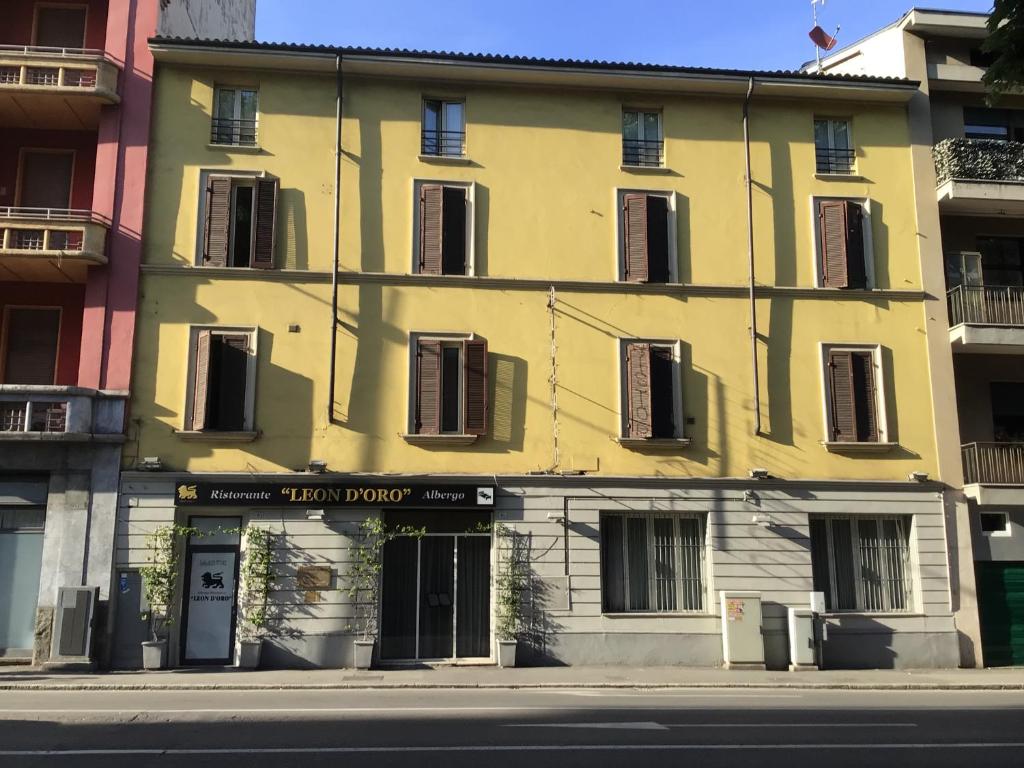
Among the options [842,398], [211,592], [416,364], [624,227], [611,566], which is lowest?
[211,592]

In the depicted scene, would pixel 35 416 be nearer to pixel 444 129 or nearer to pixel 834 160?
pixel 444 129

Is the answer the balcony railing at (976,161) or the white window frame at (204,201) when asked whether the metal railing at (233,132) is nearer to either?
the white window frame at (204,201)

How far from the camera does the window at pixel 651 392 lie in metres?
19.1

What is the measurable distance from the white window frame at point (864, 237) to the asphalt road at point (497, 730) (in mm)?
9324

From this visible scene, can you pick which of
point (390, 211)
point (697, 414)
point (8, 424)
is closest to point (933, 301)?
point (697, 414)

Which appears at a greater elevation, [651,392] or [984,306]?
[984,306]

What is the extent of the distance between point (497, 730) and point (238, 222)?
12623 mm

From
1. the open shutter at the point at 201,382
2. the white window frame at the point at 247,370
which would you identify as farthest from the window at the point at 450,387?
the open shutter at the point at 201,382

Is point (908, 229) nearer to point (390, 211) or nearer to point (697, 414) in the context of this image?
point (697, 414)

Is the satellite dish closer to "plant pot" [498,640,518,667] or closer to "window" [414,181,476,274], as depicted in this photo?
"window" [414,181,476,274]

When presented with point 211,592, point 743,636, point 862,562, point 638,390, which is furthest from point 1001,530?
point 211,592

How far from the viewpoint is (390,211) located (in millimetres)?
19562

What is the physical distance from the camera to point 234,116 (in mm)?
19672

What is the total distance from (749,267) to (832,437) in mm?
4059
